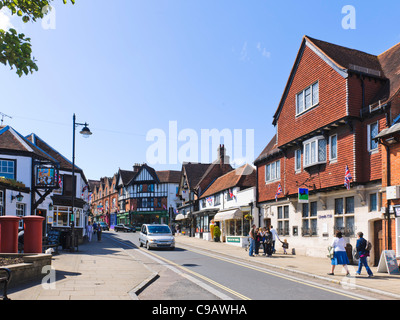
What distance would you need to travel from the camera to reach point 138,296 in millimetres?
10109

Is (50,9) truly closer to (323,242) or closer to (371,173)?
(371,173)

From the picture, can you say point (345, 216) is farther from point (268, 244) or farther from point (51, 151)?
point (51, 151)

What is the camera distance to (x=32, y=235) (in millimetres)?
14227

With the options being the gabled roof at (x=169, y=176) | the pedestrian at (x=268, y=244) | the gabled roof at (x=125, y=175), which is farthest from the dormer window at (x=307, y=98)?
the gabled roof at (x=125, y=175)

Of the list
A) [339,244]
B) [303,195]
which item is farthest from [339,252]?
[303,195]

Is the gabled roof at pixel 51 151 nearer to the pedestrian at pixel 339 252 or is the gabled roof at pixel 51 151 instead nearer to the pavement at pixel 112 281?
the pavement at pixel 112 281

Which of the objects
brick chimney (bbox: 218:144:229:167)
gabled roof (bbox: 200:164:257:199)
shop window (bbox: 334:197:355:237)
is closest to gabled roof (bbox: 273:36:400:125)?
shop window (bbox: 334:197:355:237)

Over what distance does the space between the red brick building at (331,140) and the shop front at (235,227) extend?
582 centimetres

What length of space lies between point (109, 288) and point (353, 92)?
46.6 ft

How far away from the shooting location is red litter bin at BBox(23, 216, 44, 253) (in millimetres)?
14195

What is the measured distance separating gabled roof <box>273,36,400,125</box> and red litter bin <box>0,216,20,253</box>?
50.1 feet

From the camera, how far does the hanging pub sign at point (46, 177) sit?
2633 centimetres
